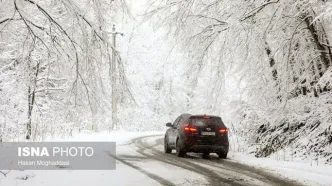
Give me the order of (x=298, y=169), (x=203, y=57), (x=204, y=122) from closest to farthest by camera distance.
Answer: (x=298, y=169), (x=203, y=57), (x=204, y=122)

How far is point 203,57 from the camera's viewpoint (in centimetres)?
1271

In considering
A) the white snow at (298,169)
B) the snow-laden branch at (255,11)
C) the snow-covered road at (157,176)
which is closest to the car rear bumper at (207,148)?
the white snow at (298,169)

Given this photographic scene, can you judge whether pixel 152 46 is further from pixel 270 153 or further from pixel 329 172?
pixel 329 172

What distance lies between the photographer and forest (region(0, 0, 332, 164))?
310 inches

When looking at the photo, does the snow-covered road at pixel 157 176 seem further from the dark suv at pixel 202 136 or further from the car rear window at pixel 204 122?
the car rear window at pixel 204 122

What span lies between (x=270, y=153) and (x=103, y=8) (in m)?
10.1

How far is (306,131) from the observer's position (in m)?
14.1

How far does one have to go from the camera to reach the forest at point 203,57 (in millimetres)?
7879

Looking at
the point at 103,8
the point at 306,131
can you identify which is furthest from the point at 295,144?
the point at 103,8

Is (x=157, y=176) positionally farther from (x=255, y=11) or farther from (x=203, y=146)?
(x=203, y=146)

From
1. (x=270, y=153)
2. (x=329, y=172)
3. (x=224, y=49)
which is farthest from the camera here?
(x=270, y=153)

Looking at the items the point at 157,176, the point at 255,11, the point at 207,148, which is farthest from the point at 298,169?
the point at 255,11

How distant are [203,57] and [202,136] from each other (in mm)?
3785

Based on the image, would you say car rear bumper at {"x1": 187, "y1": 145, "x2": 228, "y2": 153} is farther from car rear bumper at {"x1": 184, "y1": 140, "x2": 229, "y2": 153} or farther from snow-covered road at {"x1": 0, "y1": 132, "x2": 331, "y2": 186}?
snow-covered road at {"x1": 0, "y1": 132, "x2": 331, "y2": 186}
